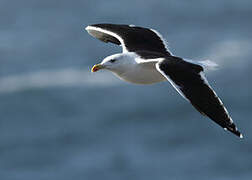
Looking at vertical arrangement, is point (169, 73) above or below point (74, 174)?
below

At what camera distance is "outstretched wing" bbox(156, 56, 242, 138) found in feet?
28.9

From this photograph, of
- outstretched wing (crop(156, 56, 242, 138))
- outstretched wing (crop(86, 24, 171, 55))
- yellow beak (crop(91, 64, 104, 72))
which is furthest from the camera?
outstretched wing (crop(86, 24, 171, 55))

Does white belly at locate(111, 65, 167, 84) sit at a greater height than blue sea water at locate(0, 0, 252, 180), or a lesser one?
lesser

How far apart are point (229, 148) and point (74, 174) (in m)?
5.72

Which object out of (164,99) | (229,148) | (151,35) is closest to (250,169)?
(229,148)

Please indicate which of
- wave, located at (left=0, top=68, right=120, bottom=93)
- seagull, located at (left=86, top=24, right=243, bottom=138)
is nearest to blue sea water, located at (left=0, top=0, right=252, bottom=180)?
wave, located at (left=0, top=68, right=120, bottom=93)

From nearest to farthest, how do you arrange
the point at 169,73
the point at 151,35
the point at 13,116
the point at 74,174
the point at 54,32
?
the point at 169,73 < the point at 151,35 < the point at 74,174 < the point at 13,116 < the point at 54,32

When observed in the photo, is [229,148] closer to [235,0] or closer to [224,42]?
[224,42]

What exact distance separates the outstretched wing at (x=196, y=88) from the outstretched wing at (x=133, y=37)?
1.60 m

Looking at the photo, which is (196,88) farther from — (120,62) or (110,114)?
(110,114)

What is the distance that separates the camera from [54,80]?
3106 cm

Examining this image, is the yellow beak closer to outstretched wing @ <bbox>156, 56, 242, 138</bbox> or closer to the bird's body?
the bird's body

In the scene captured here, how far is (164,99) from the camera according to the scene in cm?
2844

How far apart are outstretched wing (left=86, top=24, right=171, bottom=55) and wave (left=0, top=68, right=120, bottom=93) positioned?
18019 millimetres
